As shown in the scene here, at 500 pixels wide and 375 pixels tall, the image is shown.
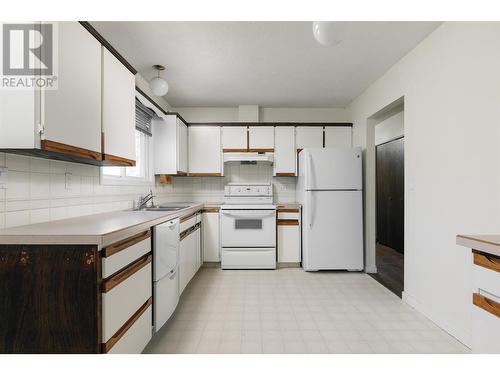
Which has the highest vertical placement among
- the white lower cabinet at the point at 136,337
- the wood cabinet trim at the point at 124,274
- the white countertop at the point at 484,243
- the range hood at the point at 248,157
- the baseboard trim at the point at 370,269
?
the range hood at the point at 248,157

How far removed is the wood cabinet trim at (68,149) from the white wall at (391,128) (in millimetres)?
4280

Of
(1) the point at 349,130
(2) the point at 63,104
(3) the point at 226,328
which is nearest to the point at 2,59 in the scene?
(2) the point at 63,104

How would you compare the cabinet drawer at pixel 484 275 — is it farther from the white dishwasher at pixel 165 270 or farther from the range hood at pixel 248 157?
the range hood at pixel 248 157

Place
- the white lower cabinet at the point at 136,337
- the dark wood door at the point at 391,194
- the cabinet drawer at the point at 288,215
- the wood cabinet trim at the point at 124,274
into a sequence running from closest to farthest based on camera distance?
the wood cabinet trim at the point at 124,274 < the white lower cabinet at the point at 136,337 < the cabinet drawer at the point at 288,215 < the dark wood door at the point at 391,194

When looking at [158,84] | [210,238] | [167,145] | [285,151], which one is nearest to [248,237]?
[210,238]

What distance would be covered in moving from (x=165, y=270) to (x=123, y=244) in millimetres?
731

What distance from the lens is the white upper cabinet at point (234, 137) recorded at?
421cm

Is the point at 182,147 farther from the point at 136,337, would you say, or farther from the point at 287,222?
the point at 136,337

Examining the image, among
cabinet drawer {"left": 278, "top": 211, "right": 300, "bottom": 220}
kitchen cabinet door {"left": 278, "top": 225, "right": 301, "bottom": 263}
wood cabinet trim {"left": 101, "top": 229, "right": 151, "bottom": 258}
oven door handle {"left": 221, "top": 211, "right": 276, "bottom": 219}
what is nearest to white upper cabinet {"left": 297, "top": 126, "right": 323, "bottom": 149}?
cabinet drawer {"left": 278, "top": 211, "right": 300, "bottom": 220}

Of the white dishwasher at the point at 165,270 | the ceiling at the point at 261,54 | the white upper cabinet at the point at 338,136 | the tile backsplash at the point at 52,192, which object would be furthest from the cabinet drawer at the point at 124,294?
the white upper cabinet at the point at 338,136

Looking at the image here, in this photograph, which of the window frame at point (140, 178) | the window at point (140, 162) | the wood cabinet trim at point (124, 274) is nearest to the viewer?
the wood cabinet trim at point (124, 274)

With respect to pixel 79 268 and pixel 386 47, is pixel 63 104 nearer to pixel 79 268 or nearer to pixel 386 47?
pixel 79 268

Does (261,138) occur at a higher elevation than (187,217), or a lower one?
higher

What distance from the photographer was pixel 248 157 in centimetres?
414
